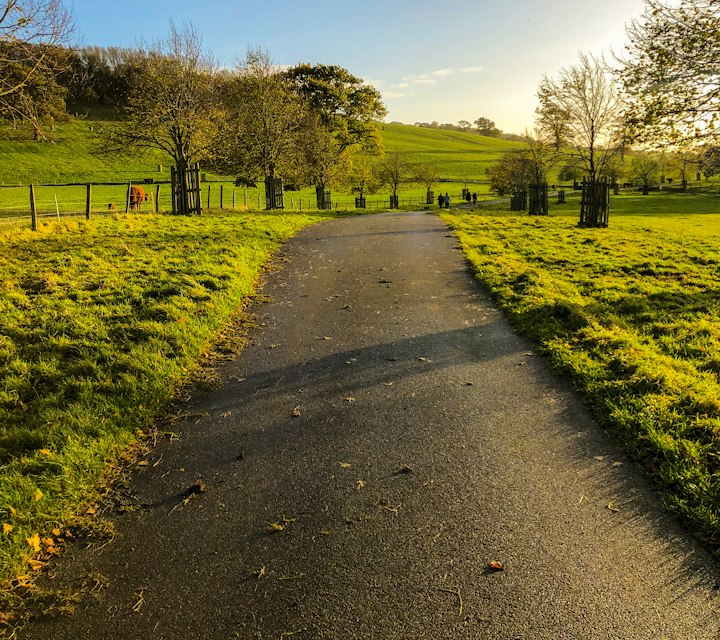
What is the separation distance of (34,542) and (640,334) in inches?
299

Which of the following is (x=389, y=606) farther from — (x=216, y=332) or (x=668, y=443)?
(x=216, y=332)

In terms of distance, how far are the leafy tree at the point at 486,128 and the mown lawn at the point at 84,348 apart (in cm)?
13703

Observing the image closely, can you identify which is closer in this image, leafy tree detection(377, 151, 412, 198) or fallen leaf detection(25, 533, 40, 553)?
fallen leaf detection(25, 533, 40, 553)

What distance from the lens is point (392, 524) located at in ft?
11.1

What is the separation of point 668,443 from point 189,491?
3998 millimetres

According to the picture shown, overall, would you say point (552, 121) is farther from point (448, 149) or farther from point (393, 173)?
point (448, 149)

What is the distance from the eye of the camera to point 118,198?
4509 centimetres

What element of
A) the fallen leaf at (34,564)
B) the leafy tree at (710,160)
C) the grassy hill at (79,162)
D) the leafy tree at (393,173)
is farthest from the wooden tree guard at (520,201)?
the fallen leaf at (34,564)

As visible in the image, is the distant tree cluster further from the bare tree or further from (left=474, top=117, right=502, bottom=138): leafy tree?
the bare tree

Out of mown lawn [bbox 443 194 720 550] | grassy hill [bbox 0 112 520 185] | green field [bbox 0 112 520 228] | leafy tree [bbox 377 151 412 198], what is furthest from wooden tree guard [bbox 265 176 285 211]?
leafy tree [bbox 377 151 412 198]

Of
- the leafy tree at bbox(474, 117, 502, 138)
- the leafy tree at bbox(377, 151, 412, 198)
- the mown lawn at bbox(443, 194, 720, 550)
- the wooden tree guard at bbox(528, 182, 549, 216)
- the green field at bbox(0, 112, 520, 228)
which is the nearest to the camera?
the mown lawn at bbox(443, 194, 720, 550)

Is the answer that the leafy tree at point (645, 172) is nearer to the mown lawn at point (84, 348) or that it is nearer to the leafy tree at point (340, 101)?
the leafy tree at point (340, 101)

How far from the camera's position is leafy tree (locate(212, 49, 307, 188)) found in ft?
107

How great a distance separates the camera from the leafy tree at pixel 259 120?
107 ft
